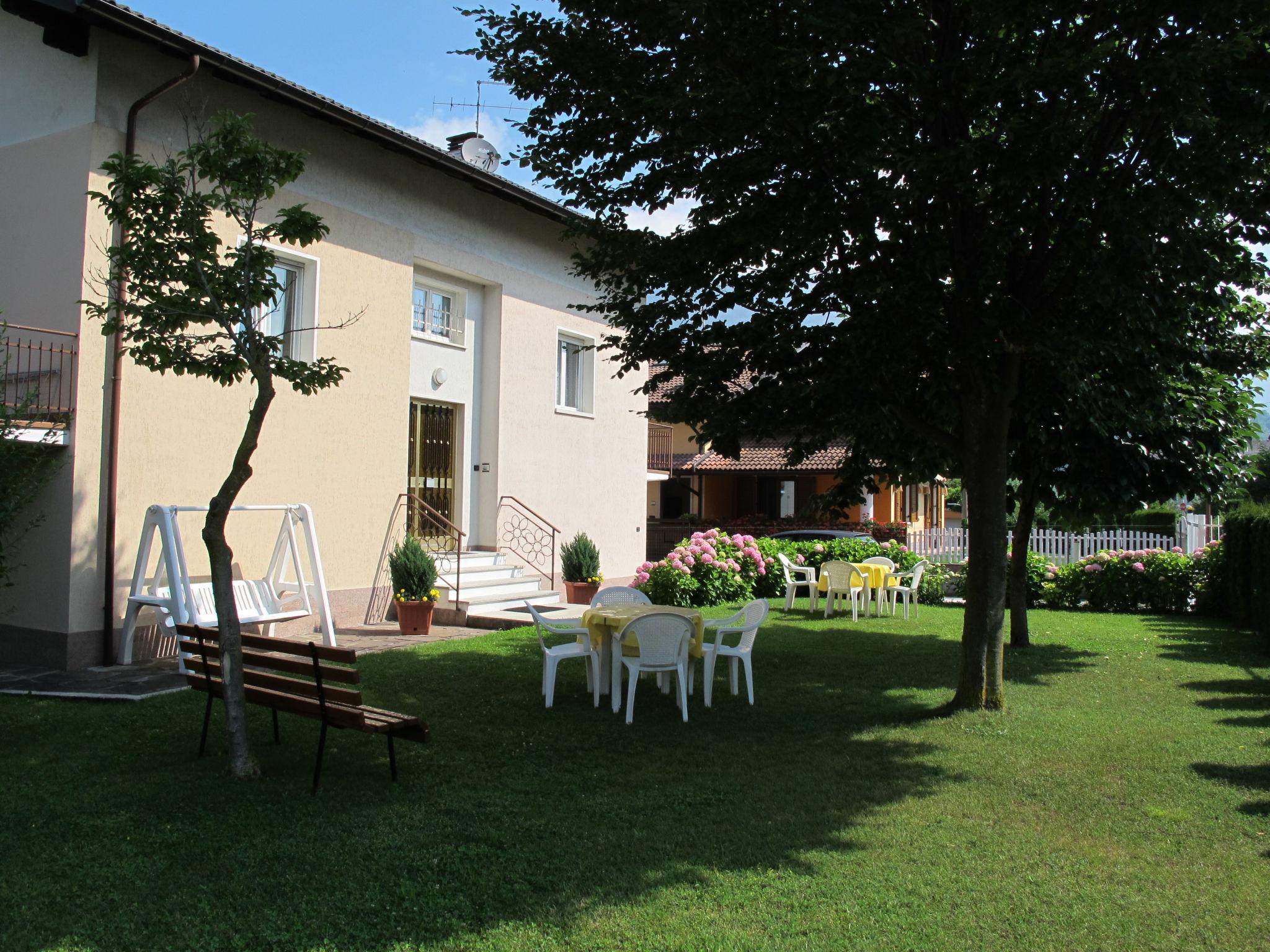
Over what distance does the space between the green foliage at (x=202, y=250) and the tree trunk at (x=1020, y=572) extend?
9086mm

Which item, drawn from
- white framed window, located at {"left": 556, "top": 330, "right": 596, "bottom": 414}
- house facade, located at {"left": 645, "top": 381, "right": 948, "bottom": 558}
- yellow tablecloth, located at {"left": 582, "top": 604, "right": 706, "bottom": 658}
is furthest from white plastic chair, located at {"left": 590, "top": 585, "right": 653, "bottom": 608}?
house facade, located at {"left": 645, "top": 381, "right": 948, "bottom": 558}

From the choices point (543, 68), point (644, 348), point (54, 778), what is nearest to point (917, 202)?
point (644, 348)

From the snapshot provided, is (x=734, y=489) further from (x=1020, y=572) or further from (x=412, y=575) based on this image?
(x=412, y=575)

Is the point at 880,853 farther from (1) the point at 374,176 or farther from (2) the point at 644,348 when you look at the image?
(1) the point at 374,176

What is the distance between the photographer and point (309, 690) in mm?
5859

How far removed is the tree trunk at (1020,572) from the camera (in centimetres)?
1213

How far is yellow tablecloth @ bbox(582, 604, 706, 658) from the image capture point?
798cm

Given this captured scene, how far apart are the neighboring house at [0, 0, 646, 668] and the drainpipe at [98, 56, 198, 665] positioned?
0.08 m

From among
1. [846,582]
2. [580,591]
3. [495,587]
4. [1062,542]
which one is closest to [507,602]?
[495,587]

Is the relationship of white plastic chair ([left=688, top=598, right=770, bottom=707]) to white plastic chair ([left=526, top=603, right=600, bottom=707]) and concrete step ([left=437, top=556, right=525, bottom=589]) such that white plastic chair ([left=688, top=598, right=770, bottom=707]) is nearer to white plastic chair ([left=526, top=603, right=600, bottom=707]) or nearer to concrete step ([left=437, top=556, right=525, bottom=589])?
white plastic chair ([left=526, top=603, right=600, bottom=707])

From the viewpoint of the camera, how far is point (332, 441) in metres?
12.5

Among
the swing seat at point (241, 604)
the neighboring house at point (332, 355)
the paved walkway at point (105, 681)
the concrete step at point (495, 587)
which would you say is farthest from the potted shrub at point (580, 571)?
the swing seat at point (241, 604)

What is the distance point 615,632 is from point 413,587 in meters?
4.94

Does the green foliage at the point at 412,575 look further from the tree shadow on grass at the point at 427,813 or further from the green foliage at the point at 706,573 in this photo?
the green foliage at the point at 706,573
